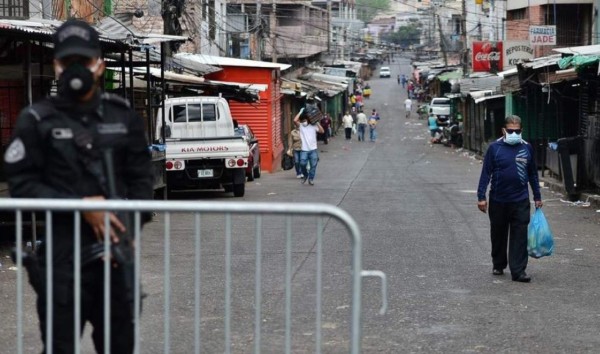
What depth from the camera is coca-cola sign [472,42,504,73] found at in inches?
1905

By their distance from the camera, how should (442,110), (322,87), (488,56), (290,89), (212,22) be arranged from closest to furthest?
1. (290,89)
2. (488,56)
3. (212,22)
4. (322,87)
5. (442,110)

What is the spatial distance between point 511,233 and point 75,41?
783 centimetres

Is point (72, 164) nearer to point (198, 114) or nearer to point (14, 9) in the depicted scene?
point (14, 9)

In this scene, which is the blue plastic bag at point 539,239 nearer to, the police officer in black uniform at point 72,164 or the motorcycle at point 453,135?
the police officer in black uniform at point 72,164

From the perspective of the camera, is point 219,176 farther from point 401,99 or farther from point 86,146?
point 401,99

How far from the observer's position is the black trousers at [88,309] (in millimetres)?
5414

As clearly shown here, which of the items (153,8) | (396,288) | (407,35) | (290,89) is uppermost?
(407,35)

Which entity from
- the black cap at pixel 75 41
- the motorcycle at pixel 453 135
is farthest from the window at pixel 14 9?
the motorcycle at pixel 453 135

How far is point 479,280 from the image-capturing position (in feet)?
39.6

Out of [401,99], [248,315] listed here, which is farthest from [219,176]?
[401,99]

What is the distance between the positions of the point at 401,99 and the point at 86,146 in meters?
102

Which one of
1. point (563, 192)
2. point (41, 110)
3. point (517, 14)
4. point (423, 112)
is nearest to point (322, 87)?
point (517, 14)

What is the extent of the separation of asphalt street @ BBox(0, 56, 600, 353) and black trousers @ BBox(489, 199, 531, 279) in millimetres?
208

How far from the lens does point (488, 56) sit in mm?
48625
